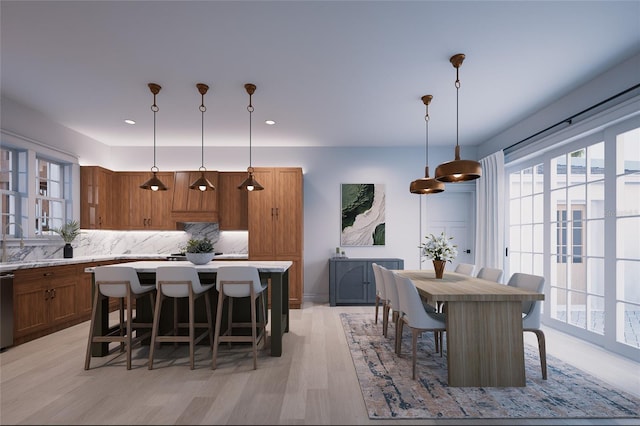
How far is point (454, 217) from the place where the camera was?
246 inches

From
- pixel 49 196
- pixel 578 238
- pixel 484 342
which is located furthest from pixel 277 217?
pixel 578 238

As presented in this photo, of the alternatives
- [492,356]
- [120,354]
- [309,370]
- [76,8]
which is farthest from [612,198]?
[120,354]

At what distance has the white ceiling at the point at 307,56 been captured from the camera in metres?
2.46

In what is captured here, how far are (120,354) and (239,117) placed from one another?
10.6ft

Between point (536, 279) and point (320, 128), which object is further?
point (320, 128)

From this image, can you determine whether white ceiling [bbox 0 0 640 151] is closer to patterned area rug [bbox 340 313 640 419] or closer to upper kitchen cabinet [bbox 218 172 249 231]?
upper kitchen cabinet [bbox 218 172 249 231]

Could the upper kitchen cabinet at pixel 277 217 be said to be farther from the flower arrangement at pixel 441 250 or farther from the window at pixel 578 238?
the window at pixel 578 238

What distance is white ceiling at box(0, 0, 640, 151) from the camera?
8.06 feet

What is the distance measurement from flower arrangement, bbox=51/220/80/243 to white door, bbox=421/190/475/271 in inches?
228

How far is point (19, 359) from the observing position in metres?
3.26

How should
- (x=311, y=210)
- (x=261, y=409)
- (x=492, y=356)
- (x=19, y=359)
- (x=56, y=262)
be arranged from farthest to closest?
(x=311, y=210) < (x=56, y=262) < (x=19, y=359) < (x=492, y=356) < (x=261, y=409)

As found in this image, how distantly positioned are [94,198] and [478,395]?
596cm

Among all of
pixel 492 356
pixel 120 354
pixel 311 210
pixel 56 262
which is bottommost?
pixel 120 354

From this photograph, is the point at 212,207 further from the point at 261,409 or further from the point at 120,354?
the point at 261,409
